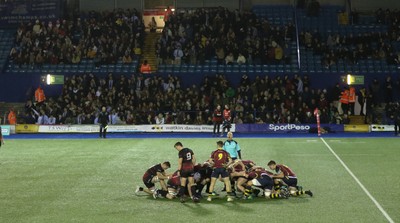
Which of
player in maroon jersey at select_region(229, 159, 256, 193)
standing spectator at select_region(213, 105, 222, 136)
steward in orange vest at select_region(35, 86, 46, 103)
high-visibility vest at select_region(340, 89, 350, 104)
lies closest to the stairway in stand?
steward in orange vest at select_region(35, 86, 46, 103)

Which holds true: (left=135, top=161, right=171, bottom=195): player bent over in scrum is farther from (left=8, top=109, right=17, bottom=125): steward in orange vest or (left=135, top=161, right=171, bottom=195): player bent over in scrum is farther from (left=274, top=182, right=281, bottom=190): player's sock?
(left=8, top=109, right=17, bottom=125): steward in orange vest

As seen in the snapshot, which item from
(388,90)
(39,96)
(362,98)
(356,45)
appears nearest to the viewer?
(362,98)

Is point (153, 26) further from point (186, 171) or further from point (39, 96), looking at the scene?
point (186, 171)

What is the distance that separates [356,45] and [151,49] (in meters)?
14.9

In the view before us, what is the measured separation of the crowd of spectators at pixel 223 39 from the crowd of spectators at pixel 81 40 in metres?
2.41

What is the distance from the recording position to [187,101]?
3459cm

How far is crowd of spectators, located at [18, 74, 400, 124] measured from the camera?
112 ft

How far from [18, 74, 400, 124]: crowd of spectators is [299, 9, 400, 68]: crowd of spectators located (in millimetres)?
2835

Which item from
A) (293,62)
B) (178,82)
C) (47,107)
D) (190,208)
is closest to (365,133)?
(293,62)

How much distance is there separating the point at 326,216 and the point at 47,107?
26.4 metres

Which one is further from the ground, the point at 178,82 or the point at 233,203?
the point at 178,82

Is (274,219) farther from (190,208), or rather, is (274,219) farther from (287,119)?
(287,119)

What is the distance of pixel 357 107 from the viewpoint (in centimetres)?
3516

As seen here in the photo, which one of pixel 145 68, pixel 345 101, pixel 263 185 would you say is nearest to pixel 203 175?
pixel 263 185
